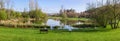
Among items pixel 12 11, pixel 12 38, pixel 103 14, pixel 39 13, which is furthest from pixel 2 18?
pixel 12 38

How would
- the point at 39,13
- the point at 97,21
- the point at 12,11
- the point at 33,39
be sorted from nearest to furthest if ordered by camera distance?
the point at 33,39 → the point at 97,21 → the point at 12,11 → the point at 39,13

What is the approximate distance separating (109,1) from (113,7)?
437 centimetres

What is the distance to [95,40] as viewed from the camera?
95.6 feet

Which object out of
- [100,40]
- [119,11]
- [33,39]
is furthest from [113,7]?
[33,39]

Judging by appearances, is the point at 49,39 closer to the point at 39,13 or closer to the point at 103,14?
the point at 103,14

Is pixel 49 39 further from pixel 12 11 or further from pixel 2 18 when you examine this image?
pixel 12 11

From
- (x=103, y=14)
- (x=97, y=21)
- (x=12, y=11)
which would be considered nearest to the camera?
(x=103, y=14)

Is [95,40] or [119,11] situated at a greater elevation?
[119,11]

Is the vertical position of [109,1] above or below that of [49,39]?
above

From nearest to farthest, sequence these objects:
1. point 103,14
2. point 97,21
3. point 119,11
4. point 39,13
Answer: point 119,11 < point 103,14 < point 97,21 < point 39,13

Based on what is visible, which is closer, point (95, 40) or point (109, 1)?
point (95, 40)

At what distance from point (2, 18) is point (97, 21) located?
37.5 meters

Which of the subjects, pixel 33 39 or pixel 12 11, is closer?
pixel 33 39

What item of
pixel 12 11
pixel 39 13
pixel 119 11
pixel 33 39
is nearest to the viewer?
pixel 33 39
